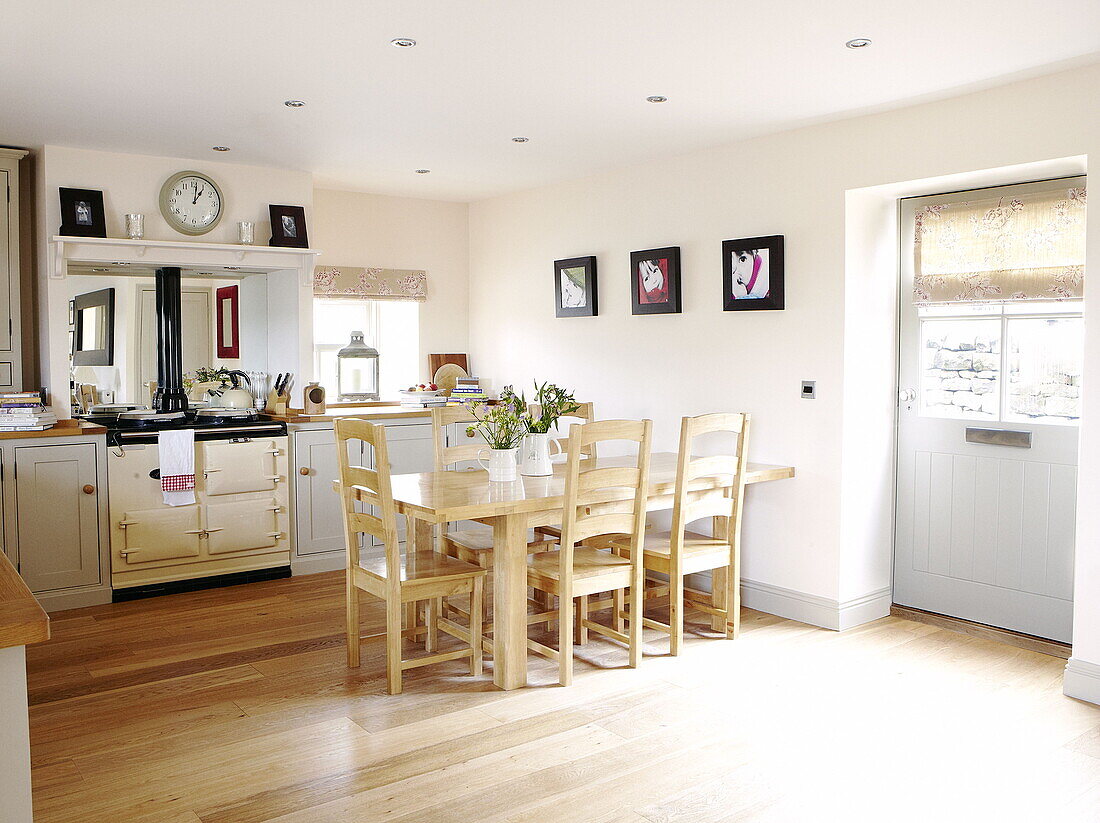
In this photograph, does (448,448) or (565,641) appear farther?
(448,448)

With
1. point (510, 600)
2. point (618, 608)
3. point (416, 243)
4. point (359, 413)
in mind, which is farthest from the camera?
point (416, 243)

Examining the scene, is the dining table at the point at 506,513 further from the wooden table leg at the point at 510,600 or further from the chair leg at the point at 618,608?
the chair leg at the point at 618,608

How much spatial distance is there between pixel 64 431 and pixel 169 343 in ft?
3.47

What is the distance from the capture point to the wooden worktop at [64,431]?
4516 millimetres

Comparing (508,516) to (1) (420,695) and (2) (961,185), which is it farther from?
(2) (961,185)

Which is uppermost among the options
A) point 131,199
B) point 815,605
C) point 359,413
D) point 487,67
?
point 487,67

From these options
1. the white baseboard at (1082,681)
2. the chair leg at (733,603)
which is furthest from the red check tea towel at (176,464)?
the white baseboard at (1082,681)

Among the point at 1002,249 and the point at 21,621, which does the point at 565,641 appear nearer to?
the point at 21,621

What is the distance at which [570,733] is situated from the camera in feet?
10.4

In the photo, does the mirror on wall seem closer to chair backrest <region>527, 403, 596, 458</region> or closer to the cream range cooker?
the cream range cooker

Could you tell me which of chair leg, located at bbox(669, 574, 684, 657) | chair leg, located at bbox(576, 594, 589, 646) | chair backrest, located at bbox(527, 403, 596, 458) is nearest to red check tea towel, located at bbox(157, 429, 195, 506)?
chair backrest, located at bbox(527, 403, 596, 458)

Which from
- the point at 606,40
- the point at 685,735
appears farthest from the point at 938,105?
the point at 685,735

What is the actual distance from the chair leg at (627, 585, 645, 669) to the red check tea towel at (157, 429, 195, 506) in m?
2.62

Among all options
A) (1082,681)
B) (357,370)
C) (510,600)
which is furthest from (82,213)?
(1082,681)
